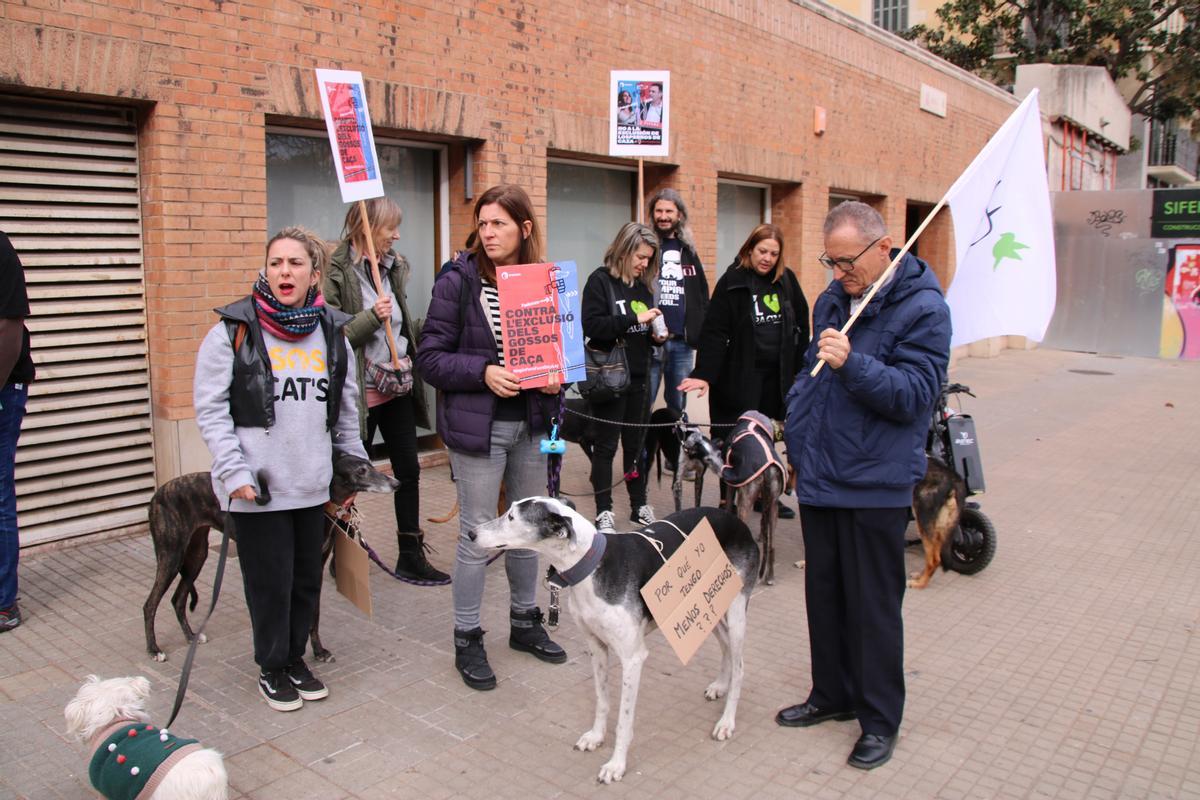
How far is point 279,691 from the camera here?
4.27m

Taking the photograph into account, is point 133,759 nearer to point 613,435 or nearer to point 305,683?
point 305,683

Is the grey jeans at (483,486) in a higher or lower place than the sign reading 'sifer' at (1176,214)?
lower

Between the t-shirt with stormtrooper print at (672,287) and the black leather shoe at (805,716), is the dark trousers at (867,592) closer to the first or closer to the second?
the black leather shoe at (805,716)

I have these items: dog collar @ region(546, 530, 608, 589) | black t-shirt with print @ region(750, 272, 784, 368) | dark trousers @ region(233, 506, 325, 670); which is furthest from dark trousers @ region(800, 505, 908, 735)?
black t-shirt with print @ region(750, 272, 784, 368)

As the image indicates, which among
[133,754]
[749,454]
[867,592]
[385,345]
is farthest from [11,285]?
[867,592]

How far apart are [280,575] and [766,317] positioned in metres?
3.76

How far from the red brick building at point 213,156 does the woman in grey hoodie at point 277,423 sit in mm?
2850

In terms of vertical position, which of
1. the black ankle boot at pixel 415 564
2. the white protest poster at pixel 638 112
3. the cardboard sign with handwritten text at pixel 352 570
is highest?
the white protest poster at pixel 638 112

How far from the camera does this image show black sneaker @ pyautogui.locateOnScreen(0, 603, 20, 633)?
16.6 ft

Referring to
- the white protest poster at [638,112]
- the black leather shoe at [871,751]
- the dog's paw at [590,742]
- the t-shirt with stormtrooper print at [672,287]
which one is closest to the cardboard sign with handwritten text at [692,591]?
the dog's paw at [590,742]

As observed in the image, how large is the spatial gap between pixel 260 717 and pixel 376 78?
16.6ft

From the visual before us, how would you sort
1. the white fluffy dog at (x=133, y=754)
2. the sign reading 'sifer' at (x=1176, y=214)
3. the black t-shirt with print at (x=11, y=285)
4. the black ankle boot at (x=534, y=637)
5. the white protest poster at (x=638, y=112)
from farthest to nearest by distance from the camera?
1. the sign reading 'sifer' at (x=1176, y=214)
2. the white protest poster at (x=638, y=112)
3. the black ankle boot at (x=534, y=637)
4. the black t-shirt with print at (x=11, y=285)
5. the white fluffy dog at (x=133, y=754)

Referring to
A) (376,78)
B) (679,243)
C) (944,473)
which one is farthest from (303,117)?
(944,473)

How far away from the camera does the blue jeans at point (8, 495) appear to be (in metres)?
5.06
